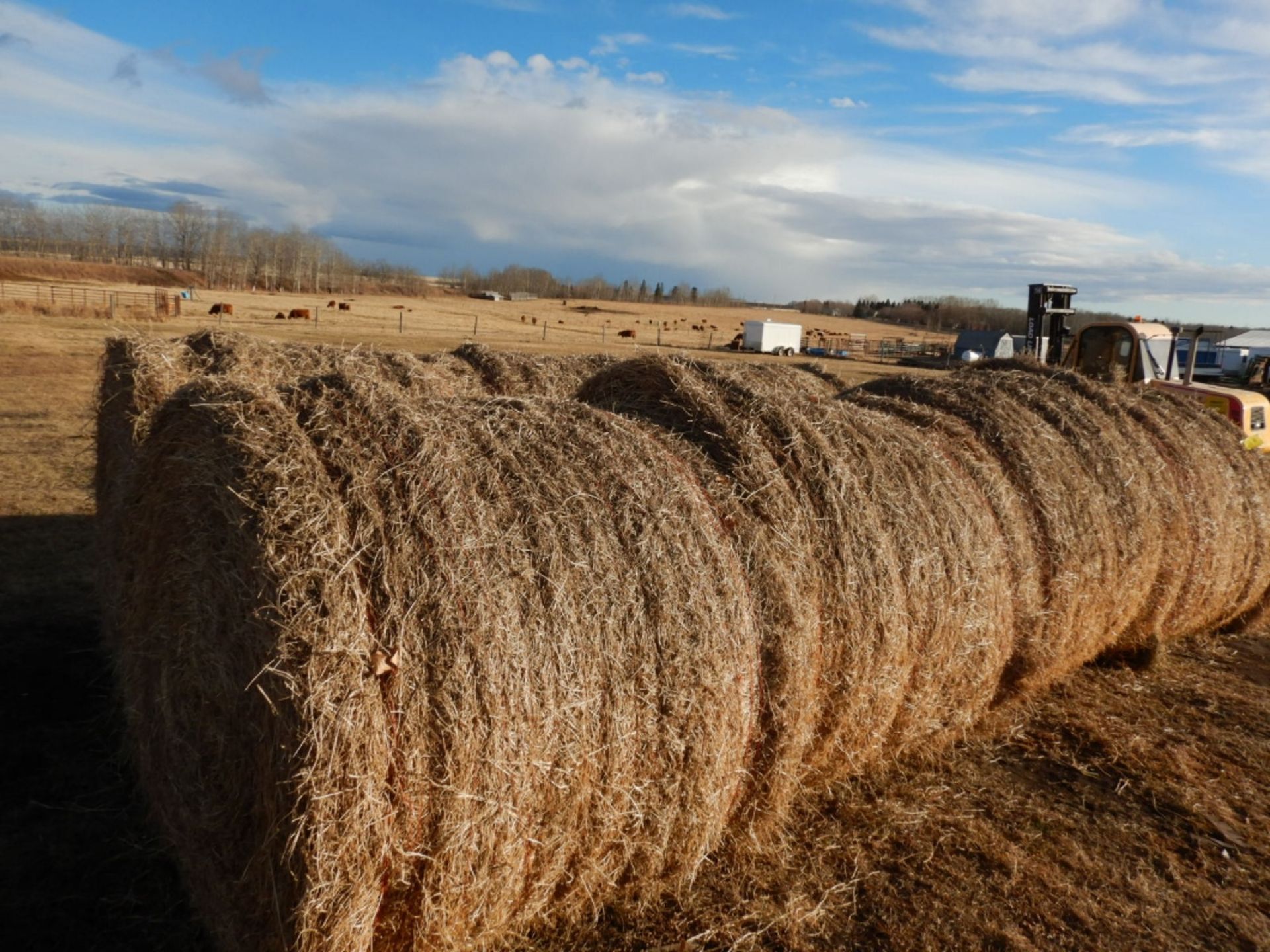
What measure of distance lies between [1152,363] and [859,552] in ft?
31.6

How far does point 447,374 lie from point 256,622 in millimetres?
6126

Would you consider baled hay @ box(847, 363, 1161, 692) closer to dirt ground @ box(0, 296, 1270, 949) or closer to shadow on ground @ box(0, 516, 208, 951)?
dirt ground @ box(0, 296, 1270, 949)

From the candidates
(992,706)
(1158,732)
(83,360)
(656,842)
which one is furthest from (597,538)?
(83,360)

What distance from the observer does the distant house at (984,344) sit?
180ft

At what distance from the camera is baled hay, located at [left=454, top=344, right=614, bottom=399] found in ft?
29.6

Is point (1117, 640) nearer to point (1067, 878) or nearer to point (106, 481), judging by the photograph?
point (1067, 878)

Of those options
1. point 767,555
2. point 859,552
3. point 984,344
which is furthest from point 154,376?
point 984,344

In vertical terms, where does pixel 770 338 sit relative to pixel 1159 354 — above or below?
above

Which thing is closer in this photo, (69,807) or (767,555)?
(767,555)

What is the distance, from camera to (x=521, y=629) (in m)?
3.21

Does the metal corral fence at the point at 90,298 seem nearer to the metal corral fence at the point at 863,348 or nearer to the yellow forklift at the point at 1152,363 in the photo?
the yellow forklift at the point at 1152,363

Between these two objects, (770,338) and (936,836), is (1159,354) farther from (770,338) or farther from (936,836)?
(770,338)

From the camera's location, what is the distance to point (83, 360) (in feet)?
70.1

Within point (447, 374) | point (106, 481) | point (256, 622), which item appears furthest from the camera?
point (447, 374)
